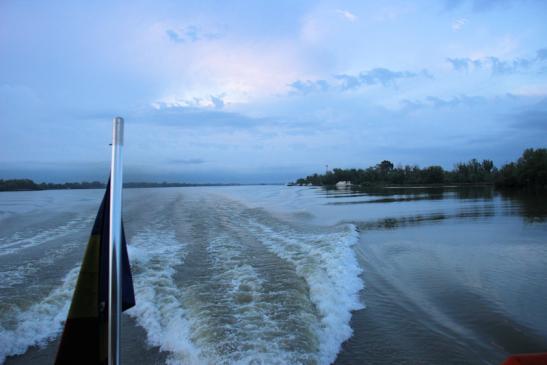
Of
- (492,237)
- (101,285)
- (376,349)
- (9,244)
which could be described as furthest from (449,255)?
(9,244)

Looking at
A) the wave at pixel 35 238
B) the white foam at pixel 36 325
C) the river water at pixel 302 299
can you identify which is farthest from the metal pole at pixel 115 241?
the wave at pixel 35 238

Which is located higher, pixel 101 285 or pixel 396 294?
pixel 101 285

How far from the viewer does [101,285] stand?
1.80 metres

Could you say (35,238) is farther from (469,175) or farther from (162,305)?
(469,175)

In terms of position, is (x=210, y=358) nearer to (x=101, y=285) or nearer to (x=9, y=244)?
(x=101, y=285)

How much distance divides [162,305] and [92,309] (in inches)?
165

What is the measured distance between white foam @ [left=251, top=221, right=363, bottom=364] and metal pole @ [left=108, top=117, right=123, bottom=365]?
2936 millimetres

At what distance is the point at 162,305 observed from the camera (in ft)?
18.5

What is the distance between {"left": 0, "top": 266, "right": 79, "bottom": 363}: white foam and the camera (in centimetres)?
438

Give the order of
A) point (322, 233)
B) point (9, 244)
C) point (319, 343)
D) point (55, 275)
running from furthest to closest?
point (322, 233) < point (9, 244) < point (55, 275) < point (319, 343)

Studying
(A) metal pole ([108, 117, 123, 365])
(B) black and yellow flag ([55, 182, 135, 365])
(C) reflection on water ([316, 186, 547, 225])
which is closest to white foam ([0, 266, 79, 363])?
(B) black and yellow flag ([55, 182, 135, 365])

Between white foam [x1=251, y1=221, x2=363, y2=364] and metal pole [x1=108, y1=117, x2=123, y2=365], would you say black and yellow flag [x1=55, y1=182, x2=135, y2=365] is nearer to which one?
metal pole [x1=108, y1=117, x2=123, y2=365]

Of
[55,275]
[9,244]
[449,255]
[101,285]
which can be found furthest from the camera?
[9,244]

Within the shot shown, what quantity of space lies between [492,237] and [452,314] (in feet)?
26.4
